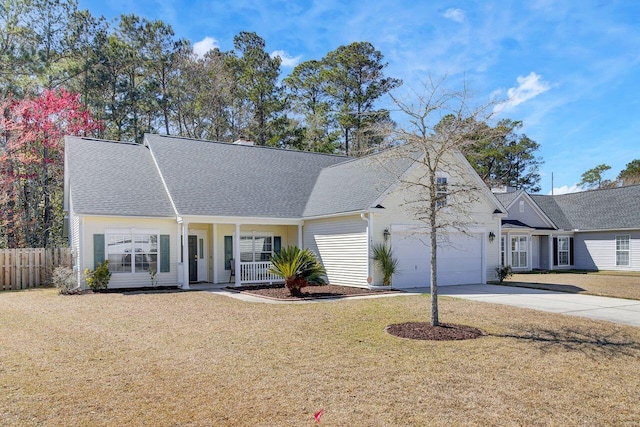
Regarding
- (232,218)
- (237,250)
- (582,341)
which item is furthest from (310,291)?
(582,341)

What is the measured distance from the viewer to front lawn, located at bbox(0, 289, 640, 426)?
470 cm

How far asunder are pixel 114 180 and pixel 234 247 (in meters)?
5.41

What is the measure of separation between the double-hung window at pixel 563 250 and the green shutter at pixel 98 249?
83.5 ft

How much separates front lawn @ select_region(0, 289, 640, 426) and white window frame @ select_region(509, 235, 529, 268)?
16.2m

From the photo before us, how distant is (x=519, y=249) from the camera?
2578cm

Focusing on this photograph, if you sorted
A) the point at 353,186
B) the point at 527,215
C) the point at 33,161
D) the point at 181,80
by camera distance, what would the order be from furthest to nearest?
the point at 181,80, the point at 527,215, the point at 33,161, the point at 353,186

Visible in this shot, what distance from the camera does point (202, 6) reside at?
14.5 meters

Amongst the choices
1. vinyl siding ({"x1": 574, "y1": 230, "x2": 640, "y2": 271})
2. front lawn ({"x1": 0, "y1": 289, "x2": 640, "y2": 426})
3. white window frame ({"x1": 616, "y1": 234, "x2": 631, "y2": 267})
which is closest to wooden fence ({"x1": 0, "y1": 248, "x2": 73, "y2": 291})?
front lawn ({"x1": 0, "y1": 289, "x2": 640, "y2": 426})

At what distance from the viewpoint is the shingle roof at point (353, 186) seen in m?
16.0

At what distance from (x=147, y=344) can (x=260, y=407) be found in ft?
11.8

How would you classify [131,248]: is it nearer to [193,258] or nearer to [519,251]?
[193,258]

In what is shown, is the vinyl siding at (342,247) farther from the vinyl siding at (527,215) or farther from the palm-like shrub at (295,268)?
the vinyl siding at (527,215)

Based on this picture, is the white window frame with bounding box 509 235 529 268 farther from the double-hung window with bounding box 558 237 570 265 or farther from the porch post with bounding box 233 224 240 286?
the porch post with bounding box 233 224 240 286

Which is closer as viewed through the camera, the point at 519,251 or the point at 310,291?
the point at 310,291
